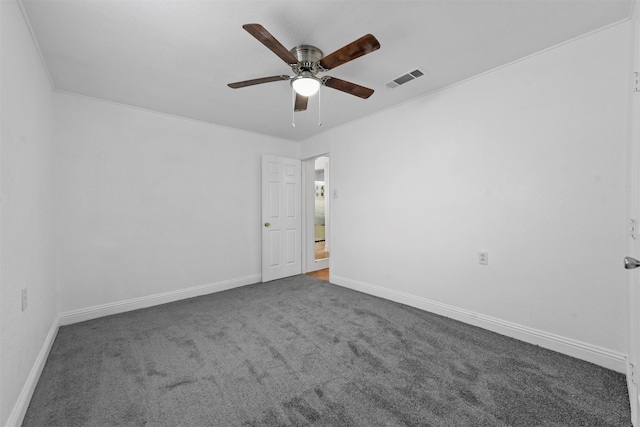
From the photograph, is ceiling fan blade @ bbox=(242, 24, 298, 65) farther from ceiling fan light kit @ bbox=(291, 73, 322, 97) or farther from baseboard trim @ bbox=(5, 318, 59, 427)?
baseboard trim @ bbox=(5, 318, 59, 427)

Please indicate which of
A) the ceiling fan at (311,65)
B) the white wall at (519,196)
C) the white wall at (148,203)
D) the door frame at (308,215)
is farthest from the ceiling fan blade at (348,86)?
the door frame at (308,215)

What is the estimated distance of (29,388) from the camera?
175cm

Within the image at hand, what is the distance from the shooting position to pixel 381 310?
3174mm

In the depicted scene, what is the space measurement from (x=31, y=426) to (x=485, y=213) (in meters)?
3.67

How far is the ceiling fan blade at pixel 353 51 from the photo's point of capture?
5.26ft

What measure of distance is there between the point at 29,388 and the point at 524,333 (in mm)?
3753

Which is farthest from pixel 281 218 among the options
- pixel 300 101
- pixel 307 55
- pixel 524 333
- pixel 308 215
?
pixel 524 333

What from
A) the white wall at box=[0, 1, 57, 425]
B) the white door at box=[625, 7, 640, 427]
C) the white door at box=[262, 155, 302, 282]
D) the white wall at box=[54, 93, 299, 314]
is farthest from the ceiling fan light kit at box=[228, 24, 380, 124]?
the white door at box=[262, 155, 302, 282]

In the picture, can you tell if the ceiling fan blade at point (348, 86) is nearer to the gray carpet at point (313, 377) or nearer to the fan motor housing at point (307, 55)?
the fan motor housing at point (307, 55)

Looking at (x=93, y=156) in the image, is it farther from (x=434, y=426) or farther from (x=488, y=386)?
(x=488, y=386)

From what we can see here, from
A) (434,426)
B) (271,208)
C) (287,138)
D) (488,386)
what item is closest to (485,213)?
(488,386)

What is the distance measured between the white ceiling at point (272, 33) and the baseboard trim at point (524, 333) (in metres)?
2.41

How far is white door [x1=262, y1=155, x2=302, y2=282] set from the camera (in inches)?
178

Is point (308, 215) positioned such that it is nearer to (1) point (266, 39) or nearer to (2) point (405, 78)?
(2) point (405, 78)
